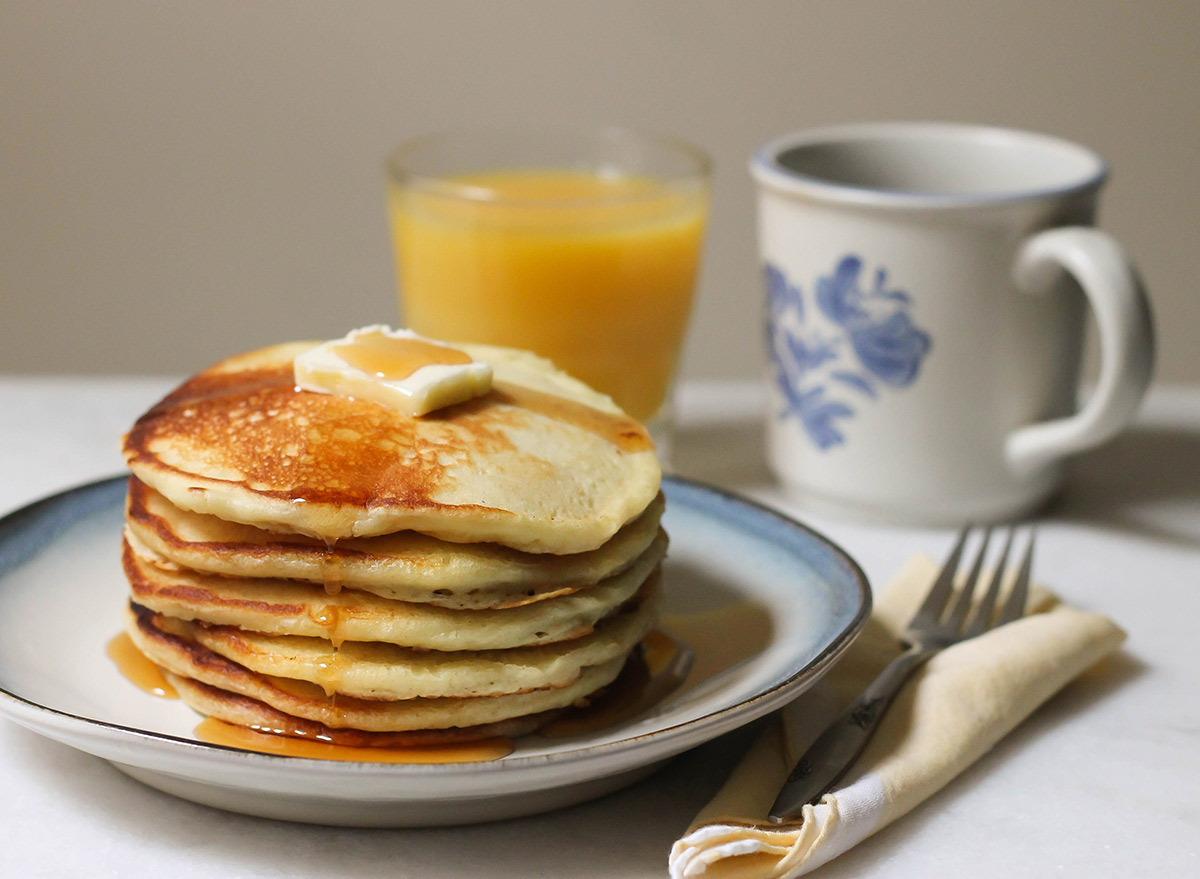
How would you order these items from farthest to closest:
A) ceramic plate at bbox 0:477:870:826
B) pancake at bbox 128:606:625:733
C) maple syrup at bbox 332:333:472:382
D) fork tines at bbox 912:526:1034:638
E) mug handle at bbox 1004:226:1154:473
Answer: mug handle at bbox 1004:226:1154:473
fork tines at bbox 912:526:1034:638
maple syrup at bbox 332:333:472:382
pancake at bbox 128:606:625:733
ceramic plate at bbox 0:477:870:826

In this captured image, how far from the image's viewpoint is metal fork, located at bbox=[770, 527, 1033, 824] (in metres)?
0.99

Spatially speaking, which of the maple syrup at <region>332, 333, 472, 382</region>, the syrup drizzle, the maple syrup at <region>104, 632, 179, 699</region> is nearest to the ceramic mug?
the syrup drizzle

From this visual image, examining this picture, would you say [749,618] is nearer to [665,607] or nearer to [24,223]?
[665,607]

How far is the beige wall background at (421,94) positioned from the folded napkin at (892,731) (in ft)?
6.51

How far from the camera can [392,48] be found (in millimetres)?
3107

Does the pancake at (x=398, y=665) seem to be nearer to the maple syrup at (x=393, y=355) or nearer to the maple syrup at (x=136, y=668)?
the maple syrup at (x=136, y=668)

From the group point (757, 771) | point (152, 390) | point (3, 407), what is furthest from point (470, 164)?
point (757, 771)

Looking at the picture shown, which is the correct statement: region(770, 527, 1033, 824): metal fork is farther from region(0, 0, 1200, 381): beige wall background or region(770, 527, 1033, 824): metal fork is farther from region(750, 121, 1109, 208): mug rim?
Result: region(0, 0, 1200, 381): beige wall background

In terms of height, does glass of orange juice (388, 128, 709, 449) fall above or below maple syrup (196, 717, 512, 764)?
above

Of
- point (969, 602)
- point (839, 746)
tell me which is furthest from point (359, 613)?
point (969, 602)

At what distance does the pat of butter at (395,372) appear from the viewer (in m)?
1.06

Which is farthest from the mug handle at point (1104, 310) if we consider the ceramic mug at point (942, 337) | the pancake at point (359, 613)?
the pancake at point (359, 613)

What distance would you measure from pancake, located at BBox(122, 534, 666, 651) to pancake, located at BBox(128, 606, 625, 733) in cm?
4

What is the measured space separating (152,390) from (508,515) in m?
1.31
